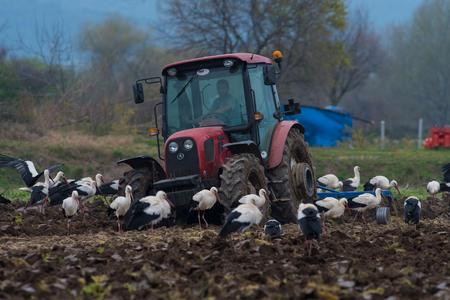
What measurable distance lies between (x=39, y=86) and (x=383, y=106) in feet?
162

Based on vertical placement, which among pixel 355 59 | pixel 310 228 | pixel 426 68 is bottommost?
pixel 310 228

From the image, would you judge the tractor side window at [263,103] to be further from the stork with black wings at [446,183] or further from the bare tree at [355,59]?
the bare tree at [355,59]

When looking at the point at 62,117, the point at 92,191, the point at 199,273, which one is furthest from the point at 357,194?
the point at 62,117

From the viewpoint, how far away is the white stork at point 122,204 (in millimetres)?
13203

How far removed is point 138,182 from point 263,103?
2.28 meters

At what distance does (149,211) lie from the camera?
1257cm

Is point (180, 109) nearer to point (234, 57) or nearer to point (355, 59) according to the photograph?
point (234, 57)

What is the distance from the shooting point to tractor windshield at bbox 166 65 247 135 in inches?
536

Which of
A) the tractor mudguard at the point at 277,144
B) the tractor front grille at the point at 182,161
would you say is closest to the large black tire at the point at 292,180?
the tractor mudguard at the point at 277,144

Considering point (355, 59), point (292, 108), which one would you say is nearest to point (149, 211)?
point (292, 108)

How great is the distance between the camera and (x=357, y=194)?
15.6m

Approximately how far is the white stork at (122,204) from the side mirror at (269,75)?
2591 millimetres

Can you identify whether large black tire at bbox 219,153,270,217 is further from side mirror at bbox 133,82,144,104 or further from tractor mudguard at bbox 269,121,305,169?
side mirror at bbox 133,82,144,104

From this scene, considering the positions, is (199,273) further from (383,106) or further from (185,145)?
(383,106)
